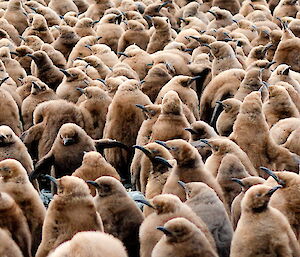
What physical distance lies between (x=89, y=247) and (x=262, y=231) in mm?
1347

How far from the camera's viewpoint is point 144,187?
23.7 ft

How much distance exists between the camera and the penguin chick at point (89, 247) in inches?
171

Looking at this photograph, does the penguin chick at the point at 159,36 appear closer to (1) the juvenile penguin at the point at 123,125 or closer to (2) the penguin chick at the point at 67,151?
(1) the juvenile penguin at the point at 123,125

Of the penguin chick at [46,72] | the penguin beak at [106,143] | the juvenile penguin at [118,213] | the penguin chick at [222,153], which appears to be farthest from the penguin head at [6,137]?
the penguin chick at [46,72]

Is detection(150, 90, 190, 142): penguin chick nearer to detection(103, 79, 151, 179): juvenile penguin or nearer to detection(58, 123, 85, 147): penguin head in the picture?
detection(103, 79, 151, 179): juvenile penguin

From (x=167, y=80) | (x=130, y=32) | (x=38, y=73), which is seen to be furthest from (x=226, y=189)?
(x=130, y=32)

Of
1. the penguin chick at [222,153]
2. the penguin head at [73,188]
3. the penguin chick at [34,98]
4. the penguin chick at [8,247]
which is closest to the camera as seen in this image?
the penguin chick at [8,247]

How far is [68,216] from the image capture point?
18.6ft

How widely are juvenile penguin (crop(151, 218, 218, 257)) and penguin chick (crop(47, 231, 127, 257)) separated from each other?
1.45ft

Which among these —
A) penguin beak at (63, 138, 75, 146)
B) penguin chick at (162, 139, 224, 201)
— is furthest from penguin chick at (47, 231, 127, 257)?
penguin beak at (63, 138, 75, 146)

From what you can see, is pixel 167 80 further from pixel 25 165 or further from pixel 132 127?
pixel 25 165

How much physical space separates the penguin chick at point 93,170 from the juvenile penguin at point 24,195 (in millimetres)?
525

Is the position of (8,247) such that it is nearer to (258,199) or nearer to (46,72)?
(258,199)

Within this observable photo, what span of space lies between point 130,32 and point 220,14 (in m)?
1.82
